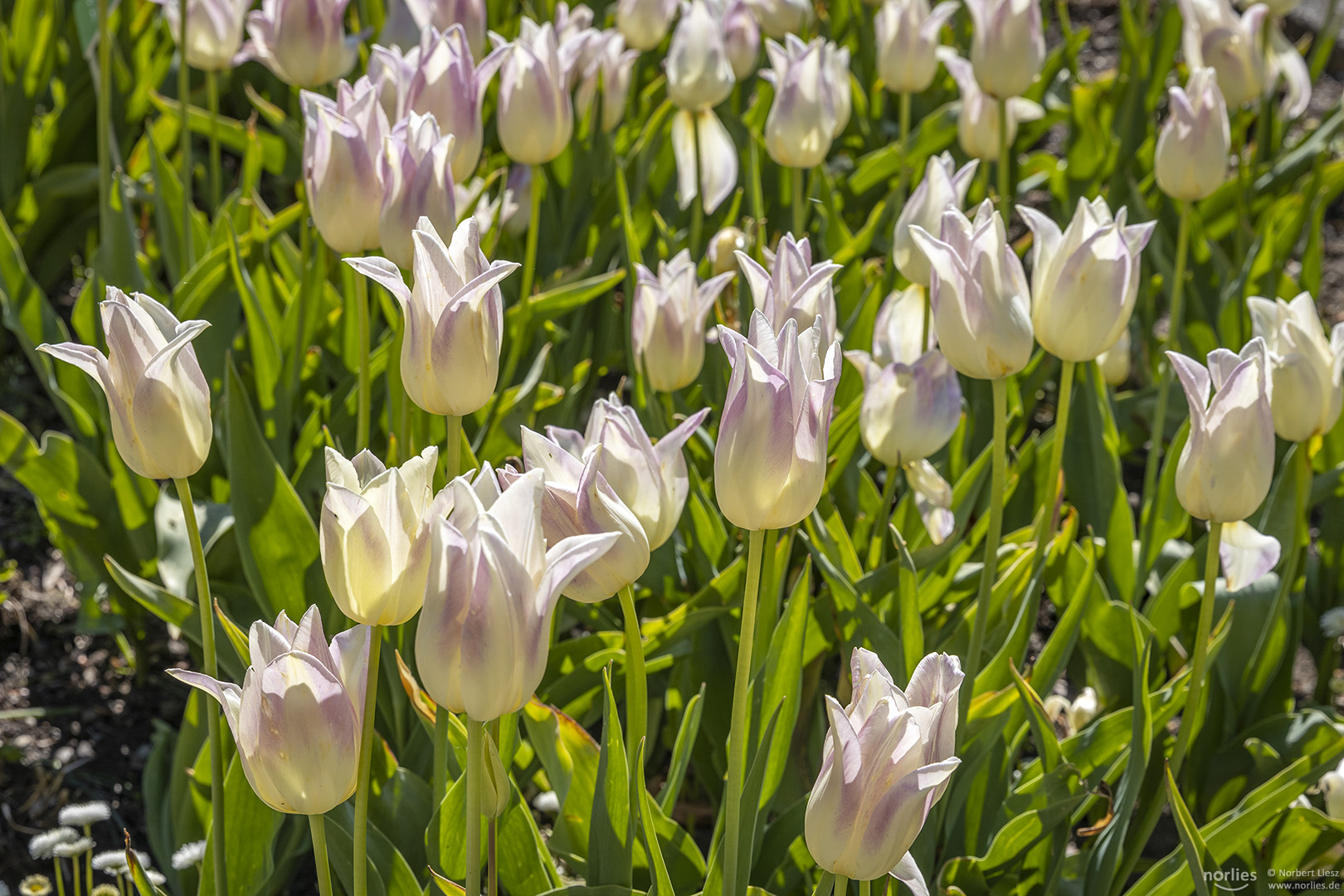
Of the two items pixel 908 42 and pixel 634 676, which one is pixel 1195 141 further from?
pixel 634 676

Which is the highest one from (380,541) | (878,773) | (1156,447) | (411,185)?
(411,185)

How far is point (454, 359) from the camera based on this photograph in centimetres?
91

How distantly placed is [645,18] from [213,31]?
72 cm

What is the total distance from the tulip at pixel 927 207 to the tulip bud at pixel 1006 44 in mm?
328

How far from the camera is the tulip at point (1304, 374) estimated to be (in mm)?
1249

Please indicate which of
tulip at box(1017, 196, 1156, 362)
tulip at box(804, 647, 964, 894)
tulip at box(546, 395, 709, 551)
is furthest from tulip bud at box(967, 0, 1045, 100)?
tulip at box(804, 647, 964, 894)

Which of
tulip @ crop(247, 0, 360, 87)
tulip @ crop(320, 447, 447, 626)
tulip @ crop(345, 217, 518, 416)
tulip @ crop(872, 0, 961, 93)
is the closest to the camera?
tulip @ crop(320, 447, 447, 626)

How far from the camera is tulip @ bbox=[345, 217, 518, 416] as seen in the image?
90 centimetres

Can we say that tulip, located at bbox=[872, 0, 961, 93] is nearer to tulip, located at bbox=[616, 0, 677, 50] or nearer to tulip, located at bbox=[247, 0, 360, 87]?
tulip, located at bbox=[616, 0, 677, 50]

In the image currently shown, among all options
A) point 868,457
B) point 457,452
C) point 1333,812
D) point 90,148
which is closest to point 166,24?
point 90,148

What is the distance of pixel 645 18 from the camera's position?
2.16 metres

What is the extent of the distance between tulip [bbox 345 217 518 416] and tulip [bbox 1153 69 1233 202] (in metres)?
1.01

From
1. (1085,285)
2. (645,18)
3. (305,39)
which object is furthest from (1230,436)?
(645,18)

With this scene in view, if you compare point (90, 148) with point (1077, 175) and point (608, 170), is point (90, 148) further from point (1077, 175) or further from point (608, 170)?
point (1077, 175)
